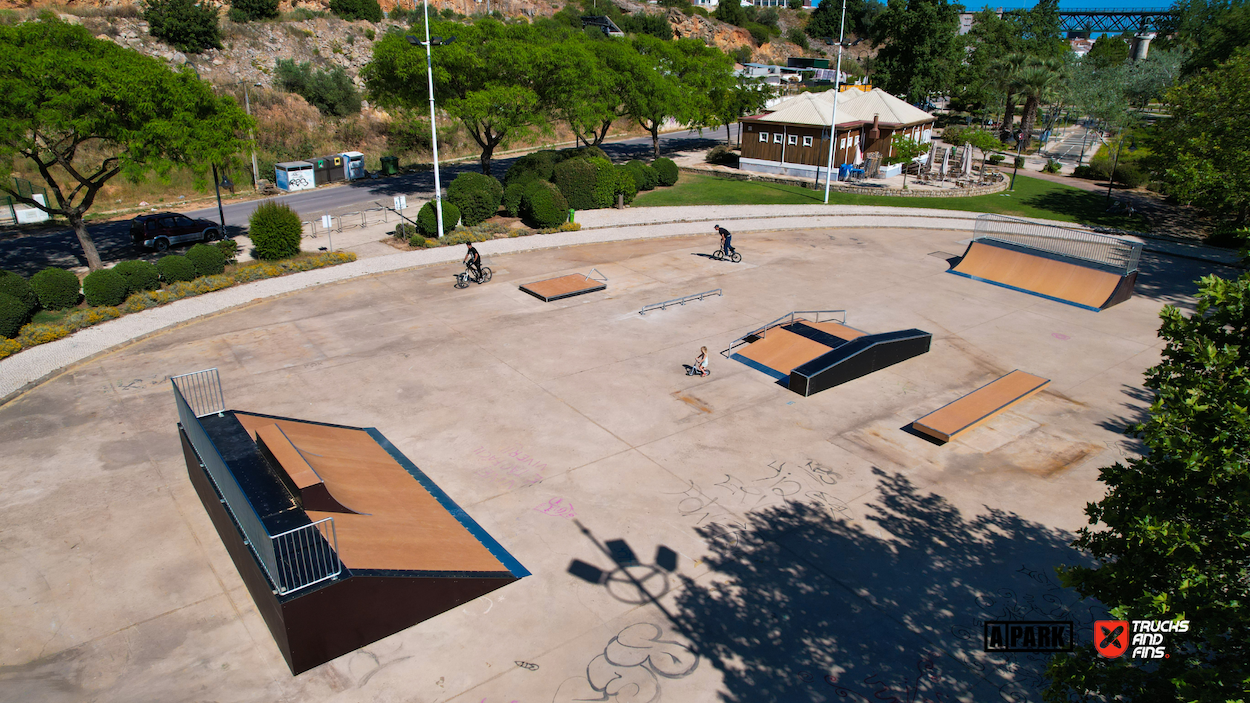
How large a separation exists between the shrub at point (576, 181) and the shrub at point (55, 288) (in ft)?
64.2

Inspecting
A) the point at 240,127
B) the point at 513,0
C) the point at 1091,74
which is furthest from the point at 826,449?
the point at 513,0

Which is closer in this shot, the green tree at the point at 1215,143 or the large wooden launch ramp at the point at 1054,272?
the large wooden launch ramp at the point at 1054,272

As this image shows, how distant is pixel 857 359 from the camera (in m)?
17.2

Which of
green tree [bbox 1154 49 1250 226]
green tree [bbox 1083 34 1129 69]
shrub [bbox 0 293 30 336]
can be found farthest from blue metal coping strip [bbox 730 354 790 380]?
green tree [bbox 1083 34 1129 69]

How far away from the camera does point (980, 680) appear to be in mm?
8898

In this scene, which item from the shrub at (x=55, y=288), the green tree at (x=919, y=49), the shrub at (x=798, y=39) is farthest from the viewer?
the shrub at (x=798, y=39)

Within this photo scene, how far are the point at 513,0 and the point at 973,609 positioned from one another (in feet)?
288

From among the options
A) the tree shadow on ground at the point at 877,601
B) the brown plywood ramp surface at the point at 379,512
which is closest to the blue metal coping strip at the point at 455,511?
the brown plywood ramp surface at the point at 379,512

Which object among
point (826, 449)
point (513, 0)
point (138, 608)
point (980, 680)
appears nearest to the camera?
point (980, 680)

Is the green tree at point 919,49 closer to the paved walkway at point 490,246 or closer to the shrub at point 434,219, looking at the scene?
the paved walkway at point 490,246

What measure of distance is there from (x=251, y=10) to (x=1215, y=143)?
211ft

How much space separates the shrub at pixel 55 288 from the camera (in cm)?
2078

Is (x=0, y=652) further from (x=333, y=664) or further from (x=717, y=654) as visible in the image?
(x=717, y=654)

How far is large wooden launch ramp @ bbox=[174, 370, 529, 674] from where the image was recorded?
8859 mm
